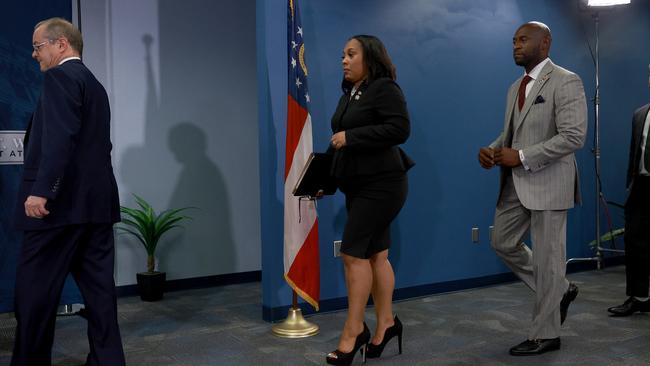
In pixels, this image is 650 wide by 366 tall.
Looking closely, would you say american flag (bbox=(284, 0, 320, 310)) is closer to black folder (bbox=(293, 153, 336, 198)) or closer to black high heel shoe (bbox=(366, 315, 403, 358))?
black folder (bbox=(293, 153, 336, 198))

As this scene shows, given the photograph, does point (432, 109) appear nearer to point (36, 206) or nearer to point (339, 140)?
point (339, 140)

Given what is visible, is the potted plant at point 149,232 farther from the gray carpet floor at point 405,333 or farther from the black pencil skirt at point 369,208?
the black pencil skirt at point 369,208

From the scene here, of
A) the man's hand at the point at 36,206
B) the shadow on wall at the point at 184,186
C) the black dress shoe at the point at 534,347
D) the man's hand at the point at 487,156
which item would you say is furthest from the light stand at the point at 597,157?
the man's hand at the point at 36,206

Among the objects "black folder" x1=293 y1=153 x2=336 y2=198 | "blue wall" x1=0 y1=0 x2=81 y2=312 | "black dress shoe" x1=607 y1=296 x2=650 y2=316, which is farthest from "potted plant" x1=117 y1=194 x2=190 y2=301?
"black dress shoe" x1=607 y1=296 x2=650 y2=316

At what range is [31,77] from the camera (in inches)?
135

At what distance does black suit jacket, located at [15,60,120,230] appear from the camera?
224 cm

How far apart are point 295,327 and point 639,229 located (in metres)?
2.13

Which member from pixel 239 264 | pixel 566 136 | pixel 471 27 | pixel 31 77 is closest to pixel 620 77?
pixel 471 27

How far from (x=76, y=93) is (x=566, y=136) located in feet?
6.69

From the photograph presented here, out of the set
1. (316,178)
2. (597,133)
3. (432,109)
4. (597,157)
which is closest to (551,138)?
(316,178)

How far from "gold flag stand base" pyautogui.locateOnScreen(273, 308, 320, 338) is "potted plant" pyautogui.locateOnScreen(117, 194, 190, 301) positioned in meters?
1.21

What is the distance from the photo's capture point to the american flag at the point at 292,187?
11.2 feet

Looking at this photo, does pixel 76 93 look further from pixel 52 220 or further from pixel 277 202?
pixel 277 202

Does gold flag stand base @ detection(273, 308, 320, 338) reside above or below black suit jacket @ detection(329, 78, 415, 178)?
below
